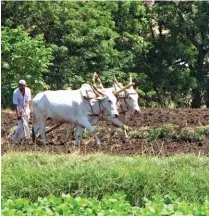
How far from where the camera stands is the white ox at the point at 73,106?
426 inches

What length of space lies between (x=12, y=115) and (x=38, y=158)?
326 inches

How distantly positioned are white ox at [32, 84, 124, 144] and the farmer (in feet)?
0.66

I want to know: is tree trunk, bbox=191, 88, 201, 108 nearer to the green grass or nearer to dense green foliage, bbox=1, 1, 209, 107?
dense green foliage, bbox=1, 1, 209, 107

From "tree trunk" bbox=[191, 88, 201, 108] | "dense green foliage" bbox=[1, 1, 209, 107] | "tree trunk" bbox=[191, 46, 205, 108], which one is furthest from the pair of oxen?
"tree trunk" bbox=[191, 88, 201, 108]

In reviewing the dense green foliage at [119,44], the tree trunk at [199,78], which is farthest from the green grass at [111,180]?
the tree trunk at [199,78]

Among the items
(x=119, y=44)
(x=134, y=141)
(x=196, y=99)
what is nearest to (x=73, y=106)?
(x=134, y=141)

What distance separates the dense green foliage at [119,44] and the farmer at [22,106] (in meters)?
8.53

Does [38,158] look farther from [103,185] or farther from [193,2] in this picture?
[193,2]

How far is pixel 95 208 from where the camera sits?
548cm

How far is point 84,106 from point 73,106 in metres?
0.18

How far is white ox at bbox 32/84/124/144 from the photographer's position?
10820 mm

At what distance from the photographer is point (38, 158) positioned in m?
8.34

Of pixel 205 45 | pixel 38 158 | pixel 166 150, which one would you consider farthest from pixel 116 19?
pixel 38 158

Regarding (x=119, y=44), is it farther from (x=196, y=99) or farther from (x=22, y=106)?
(x=22, y=106)
